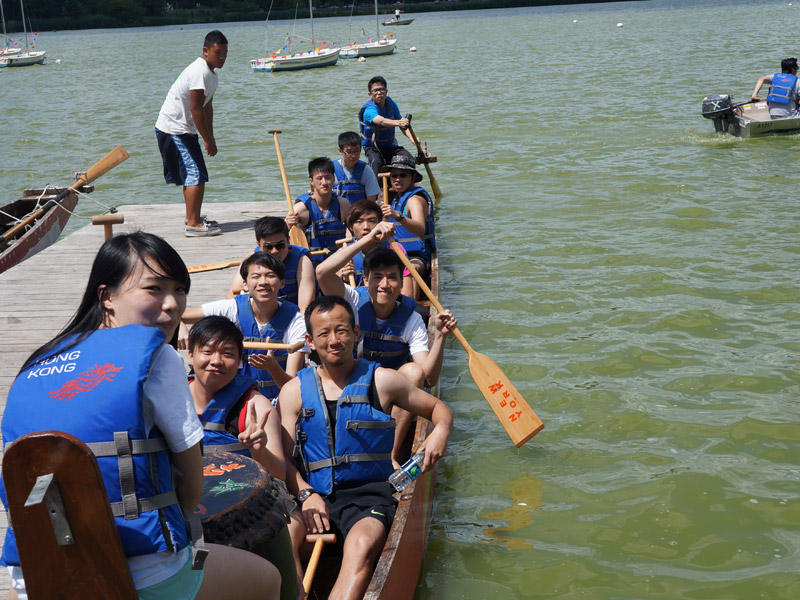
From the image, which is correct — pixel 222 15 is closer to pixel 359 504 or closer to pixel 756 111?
pixel 756 111

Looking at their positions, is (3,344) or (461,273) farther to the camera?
(461,273)

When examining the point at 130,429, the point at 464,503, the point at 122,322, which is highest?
the point at 122,322

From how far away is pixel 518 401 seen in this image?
528cm

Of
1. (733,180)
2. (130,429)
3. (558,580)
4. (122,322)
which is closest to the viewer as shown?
(130,429)

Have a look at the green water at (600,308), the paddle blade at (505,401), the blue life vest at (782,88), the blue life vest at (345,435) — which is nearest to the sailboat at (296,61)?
the green water at (600,308)

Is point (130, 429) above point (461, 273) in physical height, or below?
above

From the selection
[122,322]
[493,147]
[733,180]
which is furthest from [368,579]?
[493,147]

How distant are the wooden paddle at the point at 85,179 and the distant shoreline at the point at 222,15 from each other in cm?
6560

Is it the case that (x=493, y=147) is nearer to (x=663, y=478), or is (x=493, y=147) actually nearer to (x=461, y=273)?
(x=461, y=273)

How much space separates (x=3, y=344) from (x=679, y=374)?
Answer: 5.04 m

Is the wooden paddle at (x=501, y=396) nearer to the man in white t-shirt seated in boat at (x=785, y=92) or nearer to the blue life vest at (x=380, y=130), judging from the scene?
the blue life vest at (x=380, y=130)

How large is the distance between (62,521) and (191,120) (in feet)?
22.4

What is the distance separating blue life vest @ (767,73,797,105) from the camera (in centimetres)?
1463

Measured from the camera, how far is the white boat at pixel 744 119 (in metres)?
14.8
